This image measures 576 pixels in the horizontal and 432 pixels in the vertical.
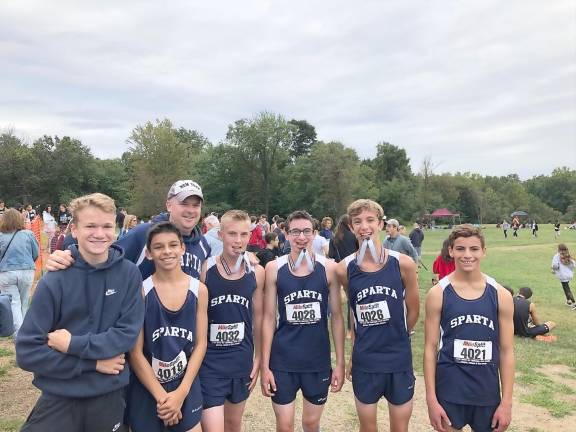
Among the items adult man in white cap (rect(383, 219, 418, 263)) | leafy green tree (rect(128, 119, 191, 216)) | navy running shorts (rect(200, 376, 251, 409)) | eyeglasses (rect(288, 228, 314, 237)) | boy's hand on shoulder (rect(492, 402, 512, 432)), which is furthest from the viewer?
leafy green tree (rect(128, 119, 191, 216))

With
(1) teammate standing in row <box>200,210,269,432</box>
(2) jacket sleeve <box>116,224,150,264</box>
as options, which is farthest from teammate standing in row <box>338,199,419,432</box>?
(2) jacket sleeve <box>116,224,150,264</box>

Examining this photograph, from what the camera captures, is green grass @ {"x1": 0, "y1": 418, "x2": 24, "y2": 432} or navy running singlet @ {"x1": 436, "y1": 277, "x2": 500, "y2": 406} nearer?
navy running singlet @ {"x1": 436, "y1": 277, "x2": 500, "y2": 406}

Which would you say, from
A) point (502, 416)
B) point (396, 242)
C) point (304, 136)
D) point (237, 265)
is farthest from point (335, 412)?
point (304, 136)

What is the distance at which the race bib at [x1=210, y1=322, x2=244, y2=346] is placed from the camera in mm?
3203

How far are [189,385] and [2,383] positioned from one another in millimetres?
4040

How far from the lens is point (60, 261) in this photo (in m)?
2.45

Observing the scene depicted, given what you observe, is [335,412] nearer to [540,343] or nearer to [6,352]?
[540,343]

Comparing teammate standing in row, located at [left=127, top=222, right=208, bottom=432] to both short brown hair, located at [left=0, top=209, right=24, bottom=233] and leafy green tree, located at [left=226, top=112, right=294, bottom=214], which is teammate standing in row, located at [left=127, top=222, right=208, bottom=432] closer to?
short brown hair, located at [left=0, top=209, right=24, bottom=233]

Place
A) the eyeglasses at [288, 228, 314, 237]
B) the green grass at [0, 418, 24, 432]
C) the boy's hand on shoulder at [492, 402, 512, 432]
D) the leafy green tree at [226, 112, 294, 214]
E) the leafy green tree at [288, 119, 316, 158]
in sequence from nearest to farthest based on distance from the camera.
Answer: the boy's hand on shoulder at [492, 402, 512, 432] < the eyeglasses at [288, 228, 314, 237] < the green grass at [0, 418, 24, 432] < the leafy green tree at [226, 112, 294, 214] < the leafy green tree at [288, 119, 316, 158]

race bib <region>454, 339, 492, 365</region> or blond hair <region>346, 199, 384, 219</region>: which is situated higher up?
blond hair <region>346, 199, 384, 219</region>

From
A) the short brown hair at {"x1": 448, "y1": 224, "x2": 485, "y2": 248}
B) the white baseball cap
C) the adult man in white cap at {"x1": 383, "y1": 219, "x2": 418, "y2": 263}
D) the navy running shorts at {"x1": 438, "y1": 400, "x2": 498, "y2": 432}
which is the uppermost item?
the white baseball cap

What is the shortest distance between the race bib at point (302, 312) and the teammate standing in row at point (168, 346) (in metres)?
0.71

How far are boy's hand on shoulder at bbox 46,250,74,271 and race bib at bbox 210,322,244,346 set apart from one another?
115 centimetres

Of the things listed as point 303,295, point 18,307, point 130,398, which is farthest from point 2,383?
point 303,295
